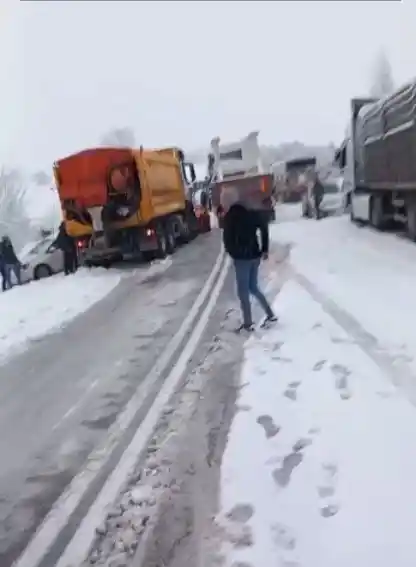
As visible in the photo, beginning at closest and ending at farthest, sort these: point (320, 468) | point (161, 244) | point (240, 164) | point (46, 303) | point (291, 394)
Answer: point (320, 468) → point (291, 394) → point (46, 303) → point (161, 244) → point (240, 164)

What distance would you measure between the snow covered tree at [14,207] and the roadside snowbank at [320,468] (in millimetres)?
39555

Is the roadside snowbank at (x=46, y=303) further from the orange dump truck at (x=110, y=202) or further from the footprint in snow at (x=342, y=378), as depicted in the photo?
the footprint in snow at (x=342, y=378)

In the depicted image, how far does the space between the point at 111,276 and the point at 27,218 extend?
30.0m

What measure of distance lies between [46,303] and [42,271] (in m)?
8.47

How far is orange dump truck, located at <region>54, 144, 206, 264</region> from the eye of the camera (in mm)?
19094

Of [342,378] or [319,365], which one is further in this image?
[319,365]

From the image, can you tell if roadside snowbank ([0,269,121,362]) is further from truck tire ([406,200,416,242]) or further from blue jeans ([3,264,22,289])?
truck tire ([406,200,416,242])

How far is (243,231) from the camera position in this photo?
30.0ft

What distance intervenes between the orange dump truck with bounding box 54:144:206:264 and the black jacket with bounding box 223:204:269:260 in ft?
33.3

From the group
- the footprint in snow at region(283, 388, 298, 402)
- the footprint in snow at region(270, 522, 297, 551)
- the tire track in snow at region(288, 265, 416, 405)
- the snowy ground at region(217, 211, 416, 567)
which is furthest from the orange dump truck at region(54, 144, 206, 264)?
the footprint in snow at region(270, 522, 297, 551)

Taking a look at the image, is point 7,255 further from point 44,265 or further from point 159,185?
point 159,185

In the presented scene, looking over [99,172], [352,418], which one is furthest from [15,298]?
[352,418]

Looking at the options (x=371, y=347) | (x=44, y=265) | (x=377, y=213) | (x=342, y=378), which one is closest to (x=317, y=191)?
(x=377, y=213)

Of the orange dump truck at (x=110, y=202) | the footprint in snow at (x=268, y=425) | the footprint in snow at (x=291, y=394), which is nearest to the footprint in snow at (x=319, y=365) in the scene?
the footprint in snow at (x=291, y=394)
